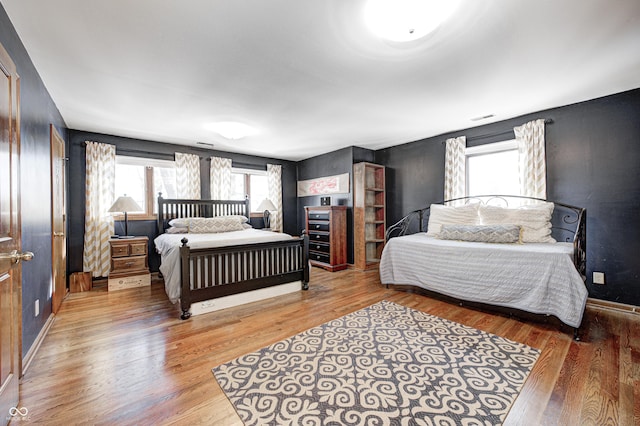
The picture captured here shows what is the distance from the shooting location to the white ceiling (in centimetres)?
162

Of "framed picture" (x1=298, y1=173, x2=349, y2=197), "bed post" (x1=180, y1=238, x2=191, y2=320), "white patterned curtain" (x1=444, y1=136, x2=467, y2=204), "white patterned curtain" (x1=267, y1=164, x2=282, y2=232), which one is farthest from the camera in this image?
"white patterned curtain" (x1=267, y1=164, x2=282, y2=232)

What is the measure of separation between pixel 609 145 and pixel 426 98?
6.90 ft

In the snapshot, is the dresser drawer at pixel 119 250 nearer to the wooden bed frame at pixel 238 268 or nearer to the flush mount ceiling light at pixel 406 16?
the wooden bed frame at pixel 238 268

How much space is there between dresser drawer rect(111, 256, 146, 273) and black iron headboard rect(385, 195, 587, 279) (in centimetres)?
420

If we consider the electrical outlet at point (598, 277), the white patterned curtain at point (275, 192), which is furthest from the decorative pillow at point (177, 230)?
the electrical outlet at point (598, 277)

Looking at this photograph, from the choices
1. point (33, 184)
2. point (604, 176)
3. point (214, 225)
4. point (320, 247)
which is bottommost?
point (320, 247)

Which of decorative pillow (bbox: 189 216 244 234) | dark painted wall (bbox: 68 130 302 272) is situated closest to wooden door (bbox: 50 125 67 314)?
dark painted wall (bbox: 68 130 302 272)

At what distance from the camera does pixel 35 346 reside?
208cm

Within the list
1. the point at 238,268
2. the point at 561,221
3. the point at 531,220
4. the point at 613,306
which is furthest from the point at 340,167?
the point at 613,306

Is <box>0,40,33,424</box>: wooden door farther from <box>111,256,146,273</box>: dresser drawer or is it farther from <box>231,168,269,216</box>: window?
<box>231,168,269,216</box>: window

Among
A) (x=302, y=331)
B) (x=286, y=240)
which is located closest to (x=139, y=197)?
(x=286, y=240)

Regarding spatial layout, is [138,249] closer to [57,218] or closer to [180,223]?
[180,223]

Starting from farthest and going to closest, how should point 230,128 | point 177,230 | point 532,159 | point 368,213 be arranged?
point 368,213 → point 177,230 → point 230,128 → point 532,159

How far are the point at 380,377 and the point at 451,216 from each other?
275cm
